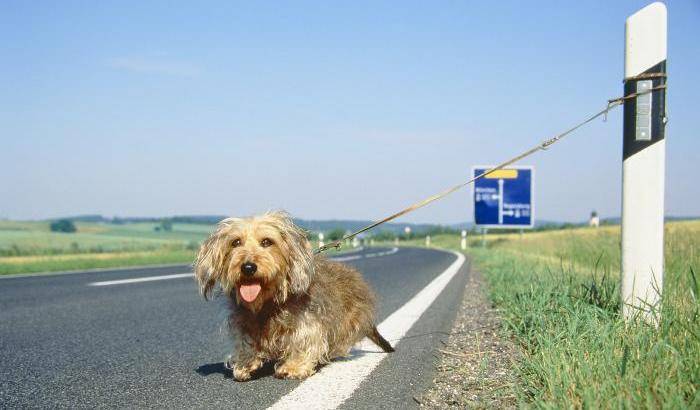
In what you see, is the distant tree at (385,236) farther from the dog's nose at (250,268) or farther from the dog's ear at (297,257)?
the dog's nose at (250,268)

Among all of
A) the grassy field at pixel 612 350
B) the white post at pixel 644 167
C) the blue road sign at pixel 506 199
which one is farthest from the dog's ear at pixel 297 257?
the blue road sign at pixel 506 199

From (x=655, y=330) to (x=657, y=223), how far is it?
0.69 meters

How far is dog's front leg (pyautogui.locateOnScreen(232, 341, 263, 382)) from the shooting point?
3848mm

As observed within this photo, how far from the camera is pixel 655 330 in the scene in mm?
3539

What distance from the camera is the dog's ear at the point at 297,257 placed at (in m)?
3.82

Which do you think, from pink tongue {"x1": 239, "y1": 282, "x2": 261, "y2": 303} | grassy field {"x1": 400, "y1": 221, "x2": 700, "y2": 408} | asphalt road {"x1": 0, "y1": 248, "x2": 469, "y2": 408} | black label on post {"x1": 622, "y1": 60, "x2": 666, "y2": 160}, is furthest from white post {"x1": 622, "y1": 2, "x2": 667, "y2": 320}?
A: pink tongue {"x1": 239, "y1": 282, "x2": 261, "y2": 303}

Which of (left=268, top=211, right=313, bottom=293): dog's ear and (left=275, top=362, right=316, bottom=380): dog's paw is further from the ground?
(left=268, top=211, right=313, bottom=293): dog's ear

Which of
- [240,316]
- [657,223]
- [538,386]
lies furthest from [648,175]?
[240,316]

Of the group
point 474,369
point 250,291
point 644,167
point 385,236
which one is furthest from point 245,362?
point 385,236

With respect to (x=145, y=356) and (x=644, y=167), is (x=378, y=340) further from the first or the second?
(x=644, y=167)

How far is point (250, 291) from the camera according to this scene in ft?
12.1

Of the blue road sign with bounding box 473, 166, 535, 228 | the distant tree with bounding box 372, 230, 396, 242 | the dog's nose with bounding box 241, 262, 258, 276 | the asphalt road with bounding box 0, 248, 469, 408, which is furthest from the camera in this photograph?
the distant tree with bounding box 372, 230, 396, 242

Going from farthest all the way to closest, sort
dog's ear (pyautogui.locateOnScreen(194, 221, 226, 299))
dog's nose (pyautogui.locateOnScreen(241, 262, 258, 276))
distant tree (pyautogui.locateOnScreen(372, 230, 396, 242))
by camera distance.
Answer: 1. distant tree (pyautogui.locateOnScreen(372, 230, 396, 242))
2. dog's ear (pyautogui.locateOnScreen(194, 221, 226, 299))
3. dog's nose (pyautogui.locateOnScreen(241, 262, 258, 276))

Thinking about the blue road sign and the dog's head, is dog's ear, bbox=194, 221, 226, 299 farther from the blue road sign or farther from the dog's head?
the blue road sign
